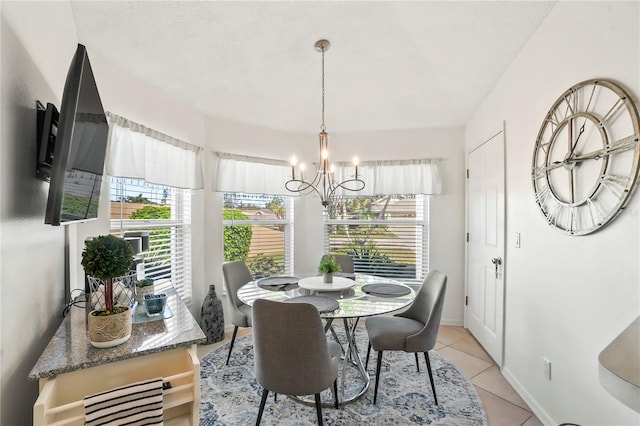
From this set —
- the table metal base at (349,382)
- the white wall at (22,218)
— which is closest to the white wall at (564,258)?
the table metal base at (349,382)

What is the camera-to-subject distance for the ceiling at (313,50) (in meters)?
1.99

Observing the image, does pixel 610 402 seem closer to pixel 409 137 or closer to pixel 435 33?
pixel 435 33

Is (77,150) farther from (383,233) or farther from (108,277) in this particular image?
(383,233)

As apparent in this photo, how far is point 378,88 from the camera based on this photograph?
3018 millimetres

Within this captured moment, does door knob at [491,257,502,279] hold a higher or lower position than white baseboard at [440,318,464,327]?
higher

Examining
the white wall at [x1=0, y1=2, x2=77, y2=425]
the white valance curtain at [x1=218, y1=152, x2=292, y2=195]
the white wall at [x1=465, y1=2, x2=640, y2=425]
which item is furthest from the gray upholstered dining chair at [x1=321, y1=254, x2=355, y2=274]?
the white wall at [x1=0, y1=2, x2=77, y2=425]

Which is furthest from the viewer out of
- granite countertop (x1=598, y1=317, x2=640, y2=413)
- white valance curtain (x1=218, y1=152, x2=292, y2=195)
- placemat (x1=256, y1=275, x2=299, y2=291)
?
white valance curtain (x1=218, y1=152, x2=292, y2=195)

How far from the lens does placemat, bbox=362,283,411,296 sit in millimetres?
2240

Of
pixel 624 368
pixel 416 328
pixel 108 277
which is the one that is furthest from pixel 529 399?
pixel 108 277

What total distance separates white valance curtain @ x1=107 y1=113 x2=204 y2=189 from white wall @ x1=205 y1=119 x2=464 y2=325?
1.14 feet

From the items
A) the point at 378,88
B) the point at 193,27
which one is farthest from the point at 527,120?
the point at 193,27

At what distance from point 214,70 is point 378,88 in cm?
156

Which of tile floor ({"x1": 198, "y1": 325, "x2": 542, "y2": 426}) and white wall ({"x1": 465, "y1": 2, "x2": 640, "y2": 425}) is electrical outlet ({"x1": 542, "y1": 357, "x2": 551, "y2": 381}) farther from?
tile floor ({"x1": 198, "y1": 325, "x2": 542, "y2": 426})

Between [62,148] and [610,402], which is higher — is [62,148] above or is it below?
above
